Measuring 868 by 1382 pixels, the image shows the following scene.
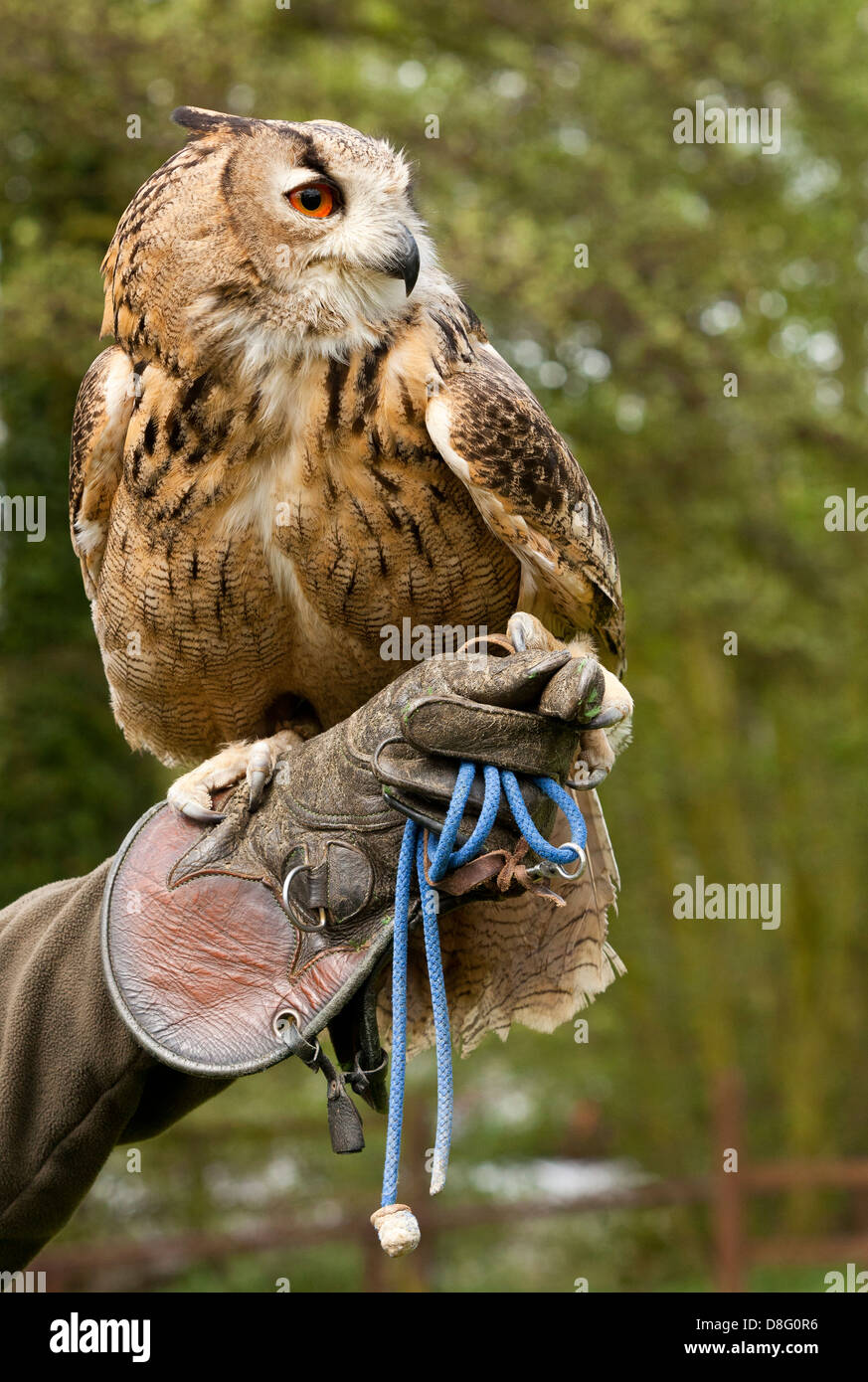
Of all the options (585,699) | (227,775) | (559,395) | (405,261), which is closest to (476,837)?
(585,699)

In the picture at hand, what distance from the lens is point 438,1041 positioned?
6.50 feet

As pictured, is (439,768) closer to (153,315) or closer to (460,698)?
(460,698)

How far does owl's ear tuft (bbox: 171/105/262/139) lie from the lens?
2629 millimetres

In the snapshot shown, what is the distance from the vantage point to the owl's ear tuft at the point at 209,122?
263cm

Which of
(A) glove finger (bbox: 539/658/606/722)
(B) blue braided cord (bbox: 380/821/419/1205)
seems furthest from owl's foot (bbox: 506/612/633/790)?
(B) blue braided cord (bbox: 380/821/419/1205)

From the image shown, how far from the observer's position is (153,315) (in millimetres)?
2602

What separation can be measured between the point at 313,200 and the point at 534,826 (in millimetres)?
1381

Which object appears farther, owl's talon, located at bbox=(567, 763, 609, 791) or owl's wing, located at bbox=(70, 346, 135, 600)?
owl's wing, located at bbox=(70, 346, 135, 600)

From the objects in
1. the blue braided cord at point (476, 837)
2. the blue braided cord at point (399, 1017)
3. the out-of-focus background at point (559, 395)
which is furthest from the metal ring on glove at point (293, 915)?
the out-of-focus background at point (559, 395)

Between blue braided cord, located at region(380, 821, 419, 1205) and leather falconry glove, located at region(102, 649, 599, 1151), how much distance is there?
0.07m

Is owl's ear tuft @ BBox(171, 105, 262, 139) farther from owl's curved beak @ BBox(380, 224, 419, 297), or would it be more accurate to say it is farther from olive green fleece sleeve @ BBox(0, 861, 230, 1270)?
olive green fleece sleeve @ BBox(0, 861, 230, 1270)

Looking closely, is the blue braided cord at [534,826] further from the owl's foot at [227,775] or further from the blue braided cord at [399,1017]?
the owl's foot at [227,775]

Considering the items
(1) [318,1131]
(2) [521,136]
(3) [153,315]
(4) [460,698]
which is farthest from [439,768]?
(1) [318,1131]

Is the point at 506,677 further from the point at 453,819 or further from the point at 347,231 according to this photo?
the point at 347,231
